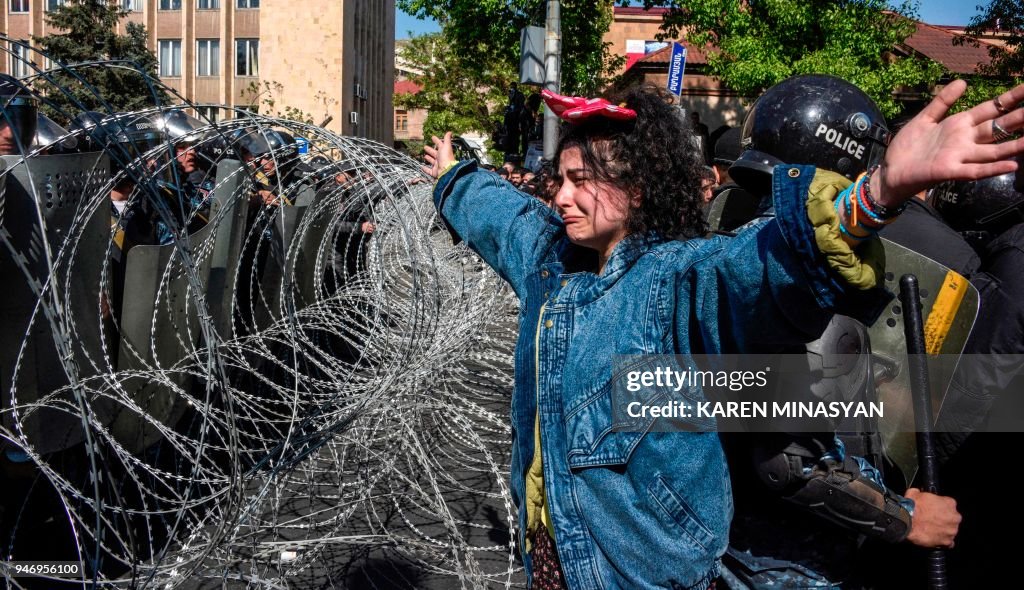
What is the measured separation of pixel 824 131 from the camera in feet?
8.87

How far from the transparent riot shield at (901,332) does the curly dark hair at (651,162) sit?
0.70 m

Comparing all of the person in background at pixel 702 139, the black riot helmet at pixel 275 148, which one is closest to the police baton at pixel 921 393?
the person in background at pixel 702 139

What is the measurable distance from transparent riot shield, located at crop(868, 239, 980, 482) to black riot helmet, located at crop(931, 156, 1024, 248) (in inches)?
32.5

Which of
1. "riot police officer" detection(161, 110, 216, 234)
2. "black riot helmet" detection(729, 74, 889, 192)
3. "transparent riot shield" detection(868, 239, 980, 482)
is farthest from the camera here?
"riot police officer" detection(161, 110, 216, 234)

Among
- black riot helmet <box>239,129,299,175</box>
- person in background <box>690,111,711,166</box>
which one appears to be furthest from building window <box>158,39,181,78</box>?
person in background <box>690,111,711,166</box>

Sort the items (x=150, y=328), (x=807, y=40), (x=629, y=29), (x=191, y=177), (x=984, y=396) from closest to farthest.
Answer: (x=984, y=396)
(x=150, y=328)
(x=191, y=177)
(x=807, y=40)
(x=629, y=29)

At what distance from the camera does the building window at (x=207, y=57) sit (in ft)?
160

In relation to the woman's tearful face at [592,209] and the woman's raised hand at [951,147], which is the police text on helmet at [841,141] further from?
the woman's raised hand at [951,147]

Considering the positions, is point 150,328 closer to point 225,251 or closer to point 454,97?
point 225,251

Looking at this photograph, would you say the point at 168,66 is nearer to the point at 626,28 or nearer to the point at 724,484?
the point at 626,28

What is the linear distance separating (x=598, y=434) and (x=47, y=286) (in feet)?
7.49

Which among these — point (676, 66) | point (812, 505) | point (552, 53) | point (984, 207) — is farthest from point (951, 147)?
point (552, 53)

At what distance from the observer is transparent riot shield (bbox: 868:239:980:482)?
2.39 m

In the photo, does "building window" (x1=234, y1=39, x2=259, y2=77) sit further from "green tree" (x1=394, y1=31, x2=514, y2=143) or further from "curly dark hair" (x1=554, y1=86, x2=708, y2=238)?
"curly dark hair" (x1=554, y1=86, x2=708, y2=238)
